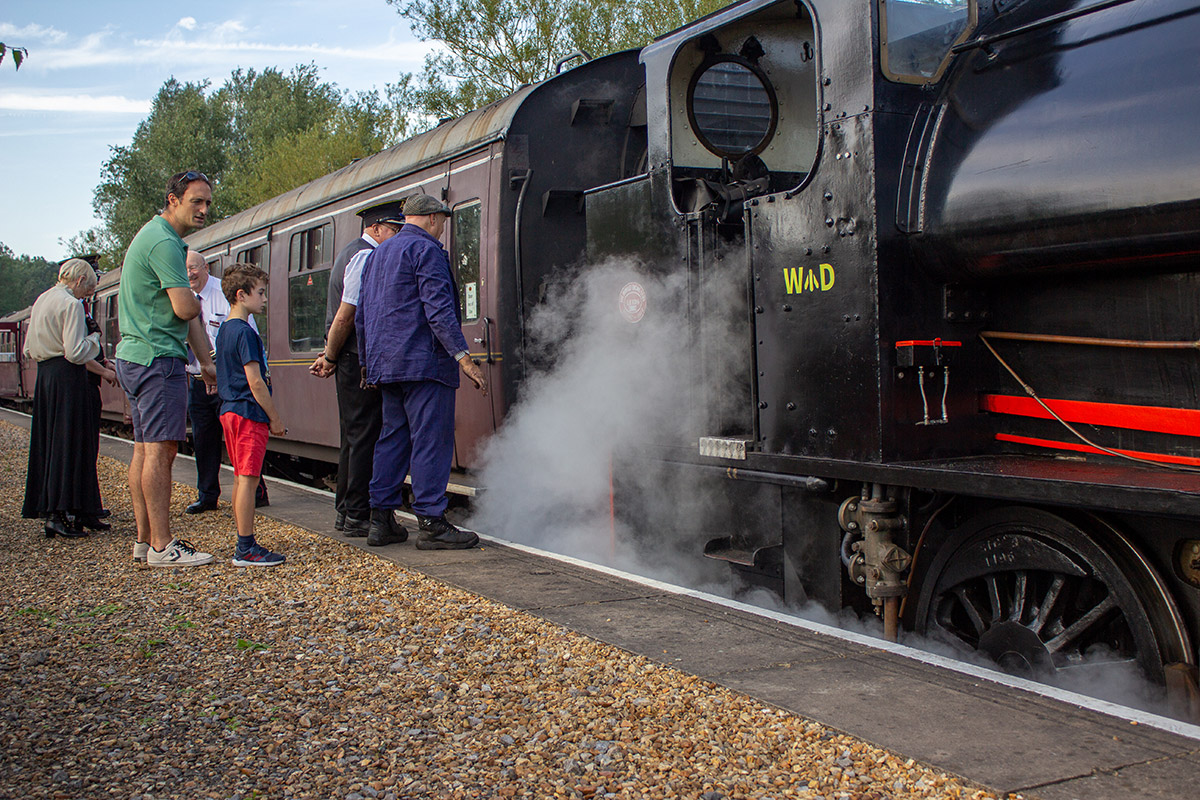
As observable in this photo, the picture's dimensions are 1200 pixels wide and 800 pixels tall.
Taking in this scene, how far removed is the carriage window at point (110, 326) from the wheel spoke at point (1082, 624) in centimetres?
1534

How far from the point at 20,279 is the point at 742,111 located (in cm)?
13788

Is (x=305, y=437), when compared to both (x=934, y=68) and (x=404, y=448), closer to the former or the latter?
(x=404, y=448)

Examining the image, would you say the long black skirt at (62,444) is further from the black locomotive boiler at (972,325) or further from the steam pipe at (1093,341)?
the steam pipe at (1093,341)

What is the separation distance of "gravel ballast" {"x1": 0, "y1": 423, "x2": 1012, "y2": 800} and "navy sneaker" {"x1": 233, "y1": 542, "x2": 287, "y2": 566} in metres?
0.46

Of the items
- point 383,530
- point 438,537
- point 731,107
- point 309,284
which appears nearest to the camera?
point 731,107

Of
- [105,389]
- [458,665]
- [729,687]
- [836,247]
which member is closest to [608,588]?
[458,665]

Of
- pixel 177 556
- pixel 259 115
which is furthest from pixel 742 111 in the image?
pixel 259 115

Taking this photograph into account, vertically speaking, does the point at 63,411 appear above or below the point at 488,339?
below

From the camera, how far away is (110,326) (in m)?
15.8

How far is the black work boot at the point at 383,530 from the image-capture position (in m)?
5.33

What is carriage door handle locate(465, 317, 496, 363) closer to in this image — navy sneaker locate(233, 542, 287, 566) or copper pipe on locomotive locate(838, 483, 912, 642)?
navy sneaker locate(233, 542, 287, 566)

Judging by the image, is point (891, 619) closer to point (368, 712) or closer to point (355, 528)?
point (368, 712)

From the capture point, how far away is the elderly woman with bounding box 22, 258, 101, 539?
19.9ft

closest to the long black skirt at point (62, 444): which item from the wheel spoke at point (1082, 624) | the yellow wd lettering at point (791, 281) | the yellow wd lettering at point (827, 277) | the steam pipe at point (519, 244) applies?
the steam pipe at point (519, 244)
